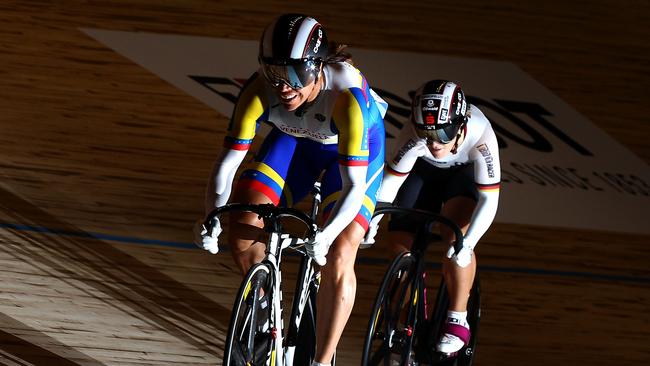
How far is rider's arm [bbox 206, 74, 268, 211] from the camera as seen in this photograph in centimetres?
315

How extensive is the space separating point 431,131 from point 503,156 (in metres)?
2.64

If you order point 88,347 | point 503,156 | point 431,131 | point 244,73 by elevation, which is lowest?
point 88,347

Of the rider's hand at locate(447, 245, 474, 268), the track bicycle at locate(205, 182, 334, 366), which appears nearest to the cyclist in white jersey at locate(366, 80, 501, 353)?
the rider's hand at locate(447, 245, 474, 268)

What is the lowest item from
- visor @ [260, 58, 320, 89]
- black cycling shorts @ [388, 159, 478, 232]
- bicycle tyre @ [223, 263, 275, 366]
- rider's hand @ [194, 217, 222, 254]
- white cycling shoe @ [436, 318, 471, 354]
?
bicycle tyre @ [223, 263, 275, 366]

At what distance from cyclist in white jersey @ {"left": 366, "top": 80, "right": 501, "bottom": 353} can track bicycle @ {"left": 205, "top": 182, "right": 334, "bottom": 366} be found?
0.42m

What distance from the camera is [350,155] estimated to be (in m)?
3.07

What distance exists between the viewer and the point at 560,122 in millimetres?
6430

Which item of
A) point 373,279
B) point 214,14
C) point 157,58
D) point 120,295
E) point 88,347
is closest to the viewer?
point 88,347

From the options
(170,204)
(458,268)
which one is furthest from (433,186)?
(170,204)

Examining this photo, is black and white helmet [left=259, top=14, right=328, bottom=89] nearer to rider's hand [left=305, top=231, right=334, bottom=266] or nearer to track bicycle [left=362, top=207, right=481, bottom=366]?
rider's hand [left=305, top=231, right=334, bottom=266]

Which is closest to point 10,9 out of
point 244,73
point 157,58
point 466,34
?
point 157,58

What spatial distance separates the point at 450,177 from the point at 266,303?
3.41 feet

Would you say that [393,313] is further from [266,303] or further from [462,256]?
[266,303]

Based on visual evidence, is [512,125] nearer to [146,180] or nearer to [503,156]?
[503,156]
